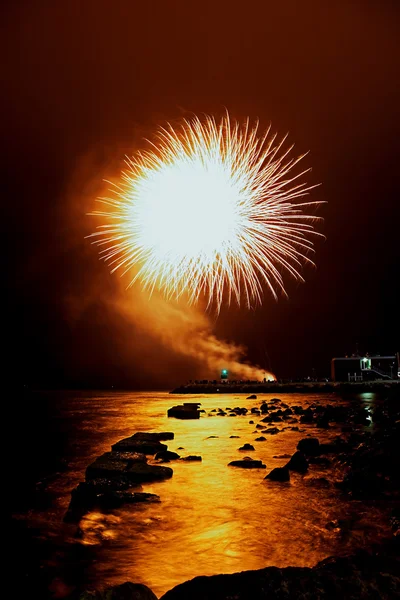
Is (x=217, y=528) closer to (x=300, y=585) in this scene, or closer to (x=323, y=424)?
(x=300, y=585)

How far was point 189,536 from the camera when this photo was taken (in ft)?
30.9

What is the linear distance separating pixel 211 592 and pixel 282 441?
1863cm

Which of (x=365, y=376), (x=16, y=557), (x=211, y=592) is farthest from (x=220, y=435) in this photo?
(x=365, y=376)

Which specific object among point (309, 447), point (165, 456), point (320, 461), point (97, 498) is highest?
point (309, 447)

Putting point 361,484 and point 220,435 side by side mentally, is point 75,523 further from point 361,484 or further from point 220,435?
point 220,435

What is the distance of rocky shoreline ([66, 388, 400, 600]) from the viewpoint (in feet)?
14.3

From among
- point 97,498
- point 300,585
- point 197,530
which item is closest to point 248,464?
point 97,498

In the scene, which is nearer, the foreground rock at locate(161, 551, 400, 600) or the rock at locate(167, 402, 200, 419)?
the foreground rock at locate(161, 551, 400, 600)

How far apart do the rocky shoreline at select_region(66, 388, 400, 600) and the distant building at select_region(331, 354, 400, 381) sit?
271 ft

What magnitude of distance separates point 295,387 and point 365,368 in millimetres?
18849

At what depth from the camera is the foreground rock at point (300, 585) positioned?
168 inches

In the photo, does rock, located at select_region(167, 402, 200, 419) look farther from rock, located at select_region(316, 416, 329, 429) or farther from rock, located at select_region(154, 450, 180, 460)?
rock, located at select_region(154, 450, 180, 460)

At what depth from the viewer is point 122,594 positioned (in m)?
4.59

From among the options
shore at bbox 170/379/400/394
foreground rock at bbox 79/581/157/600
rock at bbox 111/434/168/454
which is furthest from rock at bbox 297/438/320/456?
shore at bbox 170/379/400/394
